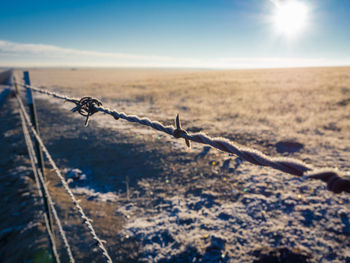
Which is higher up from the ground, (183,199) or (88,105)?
(88,105)

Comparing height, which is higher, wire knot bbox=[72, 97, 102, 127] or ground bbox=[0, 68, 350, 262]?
wire knot bbox=[72, 97, 102, 127]

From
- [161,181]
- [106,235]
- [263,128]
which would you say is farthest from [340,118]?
[106,235]

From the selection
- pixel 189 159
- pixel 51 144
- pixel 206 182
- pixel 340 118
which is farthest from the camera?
pixel 340 118

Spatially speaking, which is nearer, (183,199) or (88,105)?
(88,105)

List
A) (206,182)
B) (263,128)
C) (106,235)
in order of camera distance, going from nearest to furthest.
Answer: (106,235), (206,182), (263,128)

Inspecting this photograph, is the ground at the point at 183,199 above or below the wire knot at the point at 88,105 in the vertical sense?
below

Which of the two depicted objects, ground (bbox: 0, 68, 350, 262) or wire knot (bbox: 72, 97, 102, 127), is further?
ground (bbox: 0, 68, 350, 262)

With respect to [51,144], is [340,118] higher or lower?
higher

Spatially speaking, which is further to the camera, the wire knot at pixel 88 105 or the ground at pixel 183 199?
the ground at pixel 183 199

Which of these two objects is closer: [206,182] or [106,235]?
[106,235]

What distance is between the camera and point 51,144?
8.06 meters

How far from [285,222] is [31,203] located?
17.0ft

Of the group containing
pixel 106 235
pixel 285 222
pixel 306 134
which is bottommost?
pixel 106 235

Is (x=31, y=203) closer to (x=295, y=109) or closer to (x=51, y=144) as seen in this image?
(x=51, y=144)
